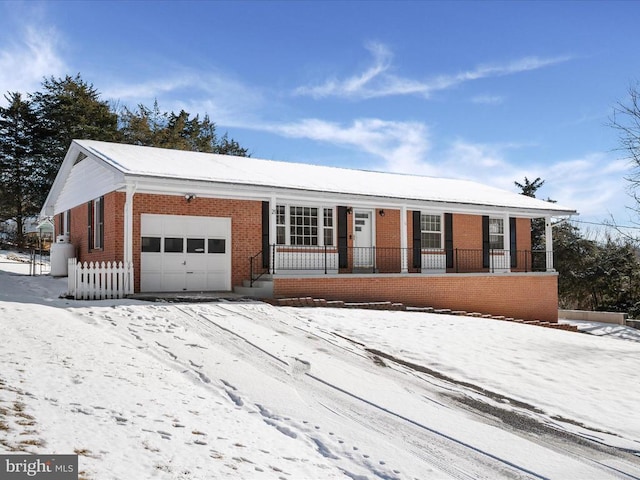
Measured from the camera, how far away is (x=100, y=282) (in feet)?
48.0

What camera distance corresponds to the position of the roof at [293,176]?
16125mm

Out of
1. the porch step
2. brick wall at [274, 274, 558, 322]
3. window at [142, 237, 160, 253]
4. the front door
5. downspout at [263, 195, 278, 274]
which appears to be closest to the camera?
the porch step

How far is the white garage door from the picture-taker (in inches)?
635

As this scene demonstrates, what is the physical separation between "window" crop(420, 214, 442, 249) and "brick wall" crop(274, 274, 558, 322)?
211 cm

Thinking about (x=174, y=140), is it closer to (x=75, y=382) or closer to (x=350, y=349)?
(x=350, y=349)

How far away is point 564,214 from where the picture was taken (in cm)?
2248

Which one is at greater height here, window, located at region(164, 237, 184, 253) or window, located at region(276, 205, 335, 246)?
window, located at region(276, 205, 335, 246)

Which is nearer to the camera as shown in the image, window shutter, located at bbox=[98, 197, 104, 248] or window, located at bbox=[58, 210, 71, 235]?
window shutter, located at bbox=[98, 197, 104, 248]

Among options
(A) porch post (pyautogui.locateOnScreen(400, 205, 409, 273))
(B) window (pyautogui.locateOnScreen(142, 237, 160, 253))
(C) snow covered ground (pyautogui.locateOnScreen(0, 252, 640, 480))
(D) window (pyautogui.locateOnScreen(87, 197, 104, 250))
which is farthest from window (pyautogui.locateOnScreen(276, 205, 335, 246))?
(C) snow covered ground (pyautogui.locateOnScreen(0, 252, 640, 480))

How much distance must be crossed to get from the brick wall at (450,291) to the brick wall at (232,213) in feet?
7.03

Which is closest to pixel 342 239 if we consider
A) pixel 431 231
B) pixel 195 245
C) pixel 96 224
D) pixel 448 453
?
pixel 431 231

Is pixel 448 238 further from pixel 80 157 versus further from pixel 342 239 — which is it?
pixel 80 157

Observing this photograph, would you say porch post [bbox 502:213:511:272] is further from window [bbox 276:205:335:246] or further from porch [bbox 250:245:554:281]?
window [bbox 276:205:335:246]
